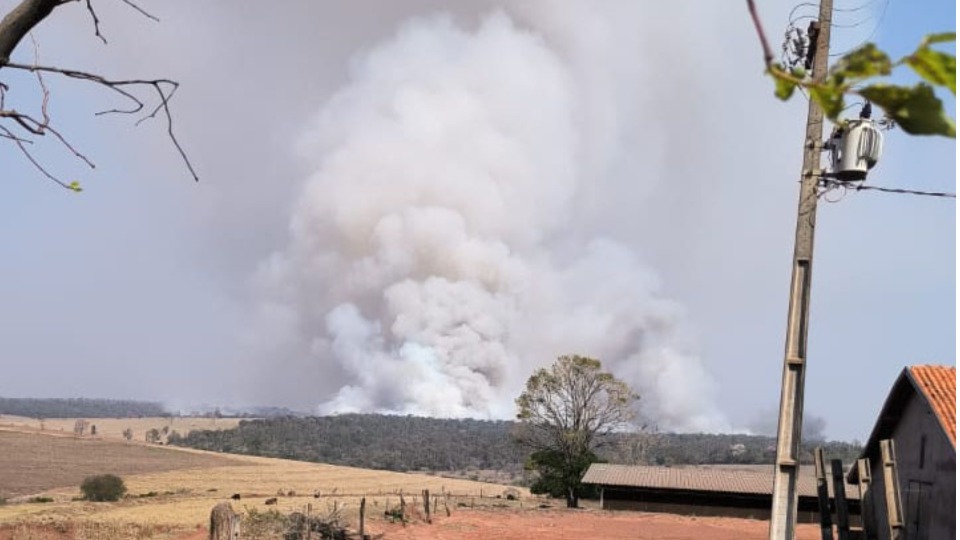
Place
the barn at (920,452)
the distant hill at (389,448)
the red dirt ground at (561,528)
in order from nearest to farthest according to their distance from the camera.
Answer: the barn at (920,452) < the red dirt ground at (561,528) < the distant hill at (389,448)

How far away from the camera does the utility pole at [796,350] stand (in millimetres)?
Answer: 7621

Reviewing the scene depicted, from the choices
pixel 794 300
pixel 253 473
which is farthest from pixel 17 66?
pixel 253 473

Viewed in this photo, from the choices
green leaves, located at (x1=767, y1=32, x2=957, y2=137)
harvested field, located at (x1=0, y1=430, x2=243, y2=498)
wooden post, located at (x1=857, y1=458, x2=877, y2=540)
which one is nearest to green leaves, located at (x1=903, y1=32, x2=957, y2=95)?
green leaves, located at (x1=767, y1=32, x2=957, y2=137)

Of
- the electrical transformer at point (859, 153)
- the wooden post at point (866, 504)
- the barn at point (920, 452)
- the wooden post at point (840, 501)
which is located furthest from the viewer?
the barn at point (920, 452)

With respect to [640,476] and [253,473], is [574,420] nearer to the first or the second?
[640,476]

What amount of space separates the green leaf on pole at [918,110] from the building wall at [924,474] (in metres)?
12.6

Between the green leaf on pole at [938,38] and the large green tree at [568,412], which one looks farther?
the large green tree at [568,412]

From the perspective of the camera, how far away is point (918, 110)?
97cm

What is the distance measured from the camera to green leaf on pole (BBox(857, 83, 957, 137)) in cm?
96

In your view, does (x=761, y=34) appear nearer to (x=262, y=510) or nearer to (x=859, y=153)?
(x=859, y=153)

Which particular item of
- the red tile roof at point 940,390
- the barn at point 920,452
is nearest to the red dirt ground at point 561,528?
the barn at point 920,452

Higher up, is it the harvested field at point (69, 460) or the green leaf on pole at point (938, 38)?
the green leaf on pole at point (938, 38)

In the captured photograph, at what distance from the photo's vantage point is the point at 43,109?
2.08 metres

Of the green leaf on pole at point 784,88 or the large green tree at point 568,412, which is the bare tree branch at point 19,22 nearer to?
the green leaf on pole at point 784,88
